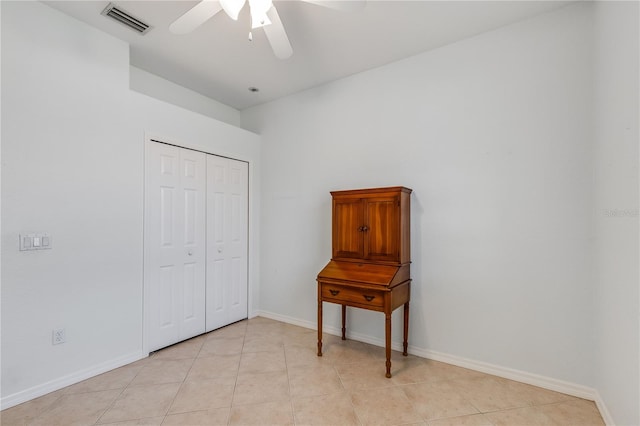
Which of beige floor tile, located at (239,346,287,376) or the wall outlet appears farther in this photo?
beige floor tile, located at (239,346,287,376)

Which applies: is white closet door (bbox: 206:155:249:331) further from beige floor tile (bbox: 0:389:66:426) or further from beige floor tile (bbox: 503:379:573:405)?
beige floor tile (bbox: 503:379:573:405)

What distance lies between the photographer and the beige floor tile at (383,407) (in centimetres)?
184

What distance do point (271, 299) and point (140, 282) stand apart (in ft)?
5.15

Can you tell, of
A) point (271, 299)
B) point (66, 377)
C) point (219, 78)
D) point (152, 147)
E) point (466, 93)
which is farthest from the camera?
point (271, 299)

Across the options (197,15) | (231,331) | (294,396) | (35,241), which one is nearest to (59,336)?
(35,241)

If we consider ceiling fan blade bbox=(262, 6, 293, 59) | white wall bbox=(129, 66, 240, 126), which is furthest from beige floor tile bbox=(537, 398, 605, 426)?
white wall bbox=(129, 66, 240, 126)

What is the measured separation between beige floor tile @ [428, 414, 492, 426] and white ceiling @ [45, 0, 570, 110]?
109 inches

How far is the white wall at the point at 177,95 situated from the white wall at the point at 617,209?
378cm

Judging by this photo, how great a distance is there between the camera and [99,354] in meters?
2.40

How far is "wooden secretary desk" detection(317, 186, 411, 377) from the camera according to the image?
2.43m

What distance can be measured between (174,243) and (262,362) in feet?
4.75

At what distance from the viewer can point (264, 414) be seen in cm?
188

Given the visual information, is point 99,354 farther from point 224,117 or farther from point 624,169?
point 624,169

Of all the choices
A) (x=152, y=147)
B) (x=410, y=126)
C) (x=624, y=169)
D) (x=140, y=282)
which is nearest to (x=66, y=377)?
(x=140, y=282)
